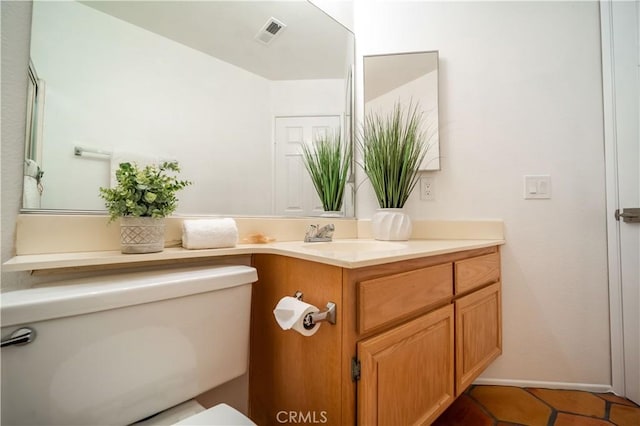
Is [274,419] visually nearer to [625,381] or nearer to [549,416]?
[549,416]

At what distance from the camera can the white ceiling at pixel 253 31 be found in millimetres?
895

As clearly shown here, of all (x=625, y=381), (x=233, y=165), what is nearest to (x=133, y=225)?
(x=233, y=165)

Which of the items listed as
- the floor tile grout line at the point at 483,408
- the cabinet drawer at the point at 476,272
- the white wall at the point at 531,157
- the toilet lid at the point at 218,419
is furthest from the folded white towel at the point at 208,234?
the floor tile grout line at the point at 483,408

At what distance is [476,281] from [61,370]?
1285 millimetres

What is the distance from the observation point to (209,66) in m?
1.00

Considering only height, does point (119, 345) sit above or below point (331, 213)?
below

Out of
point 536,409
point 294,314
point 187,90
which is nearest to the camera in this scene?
point 294,314

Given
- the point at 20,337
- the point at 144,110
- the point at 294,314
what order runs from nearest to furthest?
the point at 20,337
the point at 294,314
the point at 144,110

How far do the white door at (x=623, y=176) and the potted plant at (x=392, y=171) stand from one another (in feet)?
3.04

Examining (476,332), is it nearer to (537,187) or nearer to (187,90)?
(537,187)

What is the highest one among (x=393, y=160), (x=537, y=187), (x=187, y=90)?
(x=187, y=90)

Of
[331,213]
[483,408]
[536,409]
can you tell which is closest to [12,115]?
[331,213]

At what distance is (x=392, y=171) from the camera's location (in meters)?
1.18
